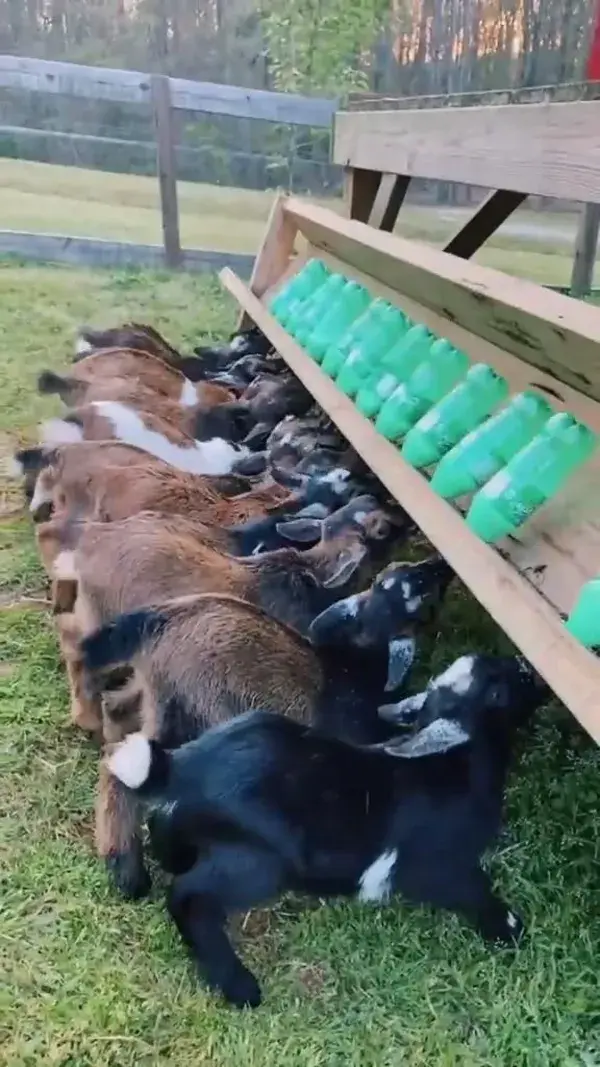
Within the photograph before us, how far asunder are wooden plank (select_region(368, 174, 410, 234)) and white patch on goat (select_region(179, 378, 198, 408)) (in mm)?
1013

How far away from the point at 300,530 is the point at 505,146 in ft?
3.63

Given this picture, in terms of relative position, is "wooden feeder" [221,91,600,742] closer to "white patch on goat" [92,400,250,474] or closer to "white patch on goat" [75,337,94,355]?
"white patch on goat" [92,400,250,474]

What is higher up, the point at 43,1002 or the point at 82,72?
the point at 82,72

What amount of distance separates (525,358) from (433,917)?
109 cm

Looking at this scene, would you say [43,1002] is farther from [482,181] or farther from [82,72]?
[82,72]

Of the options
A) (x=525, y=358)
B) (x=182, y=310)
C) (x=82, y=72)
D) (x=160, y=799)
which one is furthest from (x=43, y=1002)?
(x=82, y=72)

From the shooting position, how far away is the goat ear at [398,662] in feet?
7.20

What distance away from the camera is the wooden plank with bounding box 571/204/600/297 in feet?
23.3

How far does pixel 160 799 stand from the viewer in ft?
5.60

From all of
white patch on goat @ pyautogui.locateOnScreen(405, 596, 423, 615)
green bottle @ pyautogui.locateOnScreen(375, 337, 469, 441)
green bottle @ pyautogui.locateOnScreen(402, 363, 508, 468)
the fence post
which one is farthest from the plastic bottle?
the fence post

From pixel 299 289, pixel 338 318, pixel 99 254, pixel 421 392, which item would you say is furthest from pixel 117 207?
pixel 421 392

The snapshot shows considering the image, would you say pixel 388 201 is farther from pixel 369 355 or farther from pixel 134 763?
pixel 134 763

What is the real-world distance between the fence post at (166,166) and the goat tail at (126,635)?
21.5 feet

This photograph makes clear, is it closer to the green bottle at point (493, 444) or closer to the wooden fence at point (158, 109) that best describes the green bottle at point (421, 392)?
the green bottle at point (493, 444)
